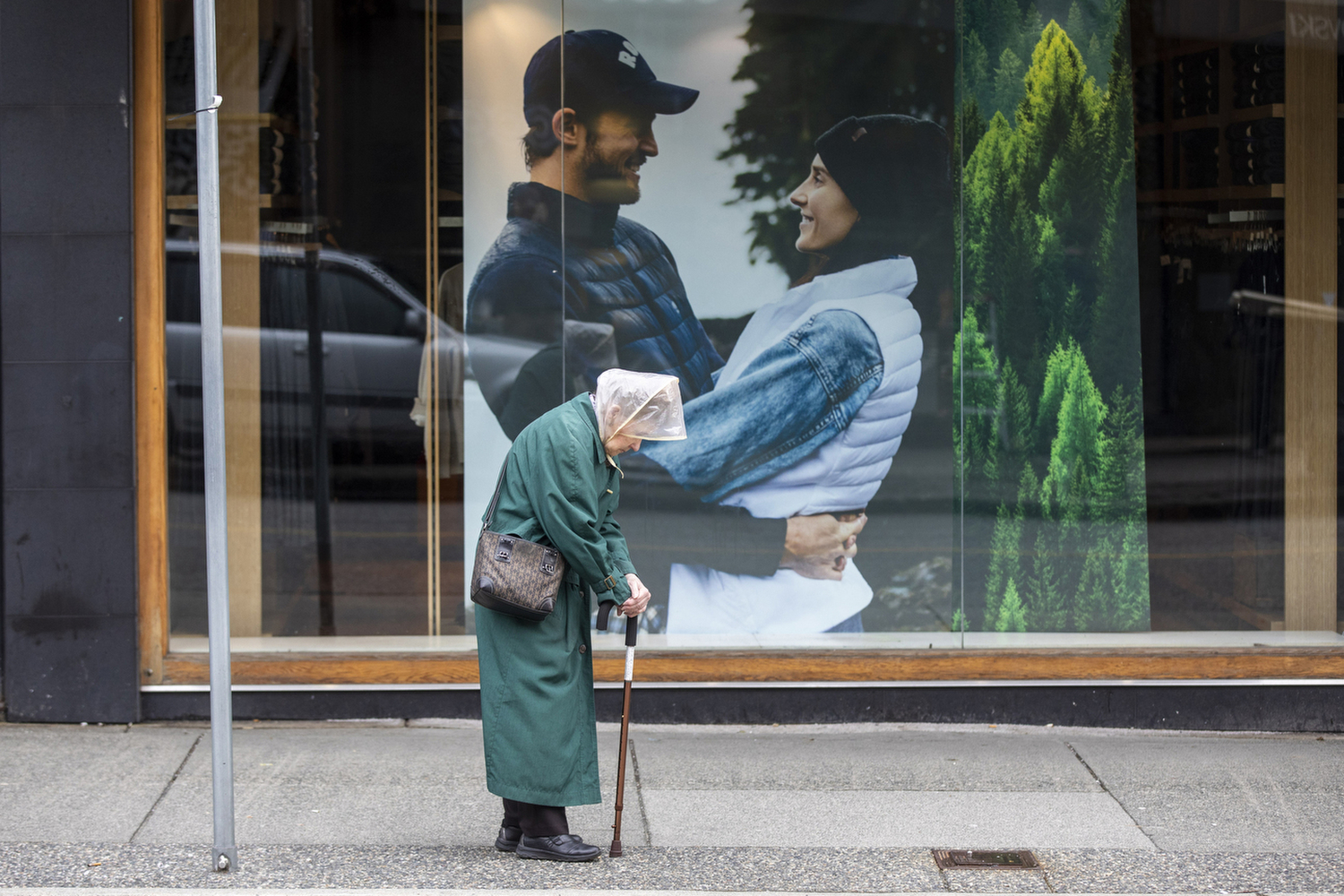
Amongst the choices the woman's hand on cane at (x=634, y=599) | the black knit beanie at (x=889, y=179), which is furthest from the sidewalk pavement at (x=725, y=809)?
the black knit beanie at (x=889, y=179)

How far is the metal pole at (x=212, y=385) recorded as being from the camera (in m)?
4.10

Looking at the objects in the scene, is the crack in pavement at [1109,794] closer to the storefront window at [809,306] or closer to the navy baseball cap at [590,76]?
the storefront window at [809,306]

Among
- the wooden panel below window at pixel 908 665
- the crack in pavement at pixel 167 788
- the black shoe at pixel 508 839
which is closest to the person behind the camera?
the black shoe at pixel 508 839

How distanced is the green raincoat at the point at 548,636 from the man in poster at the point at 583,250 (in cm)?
213

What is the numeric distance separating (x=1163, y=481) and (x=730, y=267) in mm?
2523

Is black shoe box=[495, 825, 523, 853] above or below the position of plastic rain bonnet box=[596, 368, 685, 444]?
below

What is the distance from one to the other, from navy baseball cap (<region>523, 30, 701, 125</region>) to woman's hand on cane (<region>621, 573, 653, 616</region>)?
3.01 m

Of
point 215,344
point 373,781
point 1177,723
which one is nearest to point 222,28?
point 215,344

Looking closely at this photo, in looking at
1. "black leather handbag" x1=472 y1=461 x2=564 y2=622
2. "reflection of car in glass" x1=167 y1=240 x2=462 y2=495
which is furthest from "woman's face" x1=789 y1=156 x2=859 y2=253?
"black leather handbag" x1=472 y1=461 x2=564 y2=622

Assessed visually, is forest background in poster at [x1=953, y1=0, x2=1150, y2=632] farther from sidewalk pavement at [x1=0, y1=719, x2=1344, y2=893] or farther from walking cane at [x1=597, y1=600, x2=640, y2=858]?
walking cane at [x1=597, y1=600, x2=640, y2=858]

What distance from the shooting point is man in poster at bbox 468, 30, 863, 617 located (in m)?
6.52

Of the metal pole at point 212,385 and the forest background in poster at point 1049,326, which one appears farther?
the forest background in poster at point 1049,326

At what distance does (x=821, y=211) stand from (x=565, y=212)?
130 cm

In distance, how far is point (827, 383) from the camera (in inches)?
263
